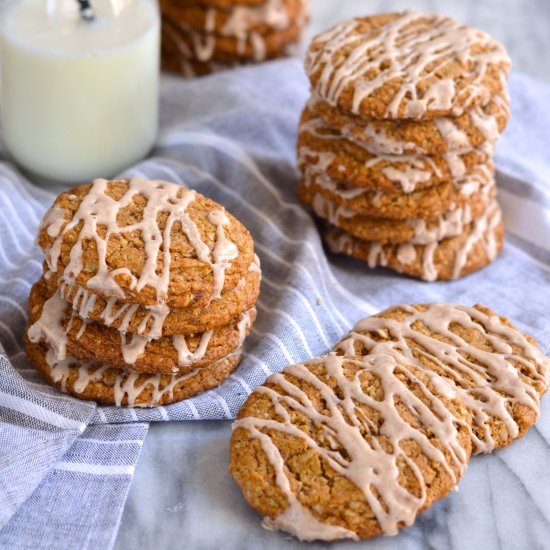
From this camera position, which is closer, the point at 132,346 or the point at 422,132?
the point at 132,346

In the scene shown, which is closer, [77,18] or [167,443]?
[167,443]

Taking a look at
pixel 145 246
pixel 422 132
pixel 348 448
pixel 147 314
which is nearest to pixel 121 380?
pixel 147 314

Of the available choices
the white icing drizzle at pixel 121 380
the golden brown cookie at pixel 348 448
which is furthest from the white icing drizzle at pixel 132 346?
the golden brown cookie at pixel 348 448

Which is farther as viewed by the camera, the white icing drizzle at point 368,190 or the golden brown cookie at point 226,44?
the golden brown cookie at point 226,44

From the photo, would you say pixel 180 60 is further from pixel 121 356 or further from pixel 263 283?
pixel 121 356

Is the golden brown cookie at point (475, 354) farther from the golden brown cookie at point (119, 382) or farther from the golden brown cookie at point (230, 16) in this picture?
the golden brown cookie at point (230, 16)

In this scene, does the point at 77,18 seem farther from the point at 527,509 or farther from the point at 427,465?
the point at 527,509

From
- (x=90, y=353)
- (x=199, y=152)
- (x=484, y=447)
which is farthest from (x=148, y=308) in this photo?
(x=199, y=152)
